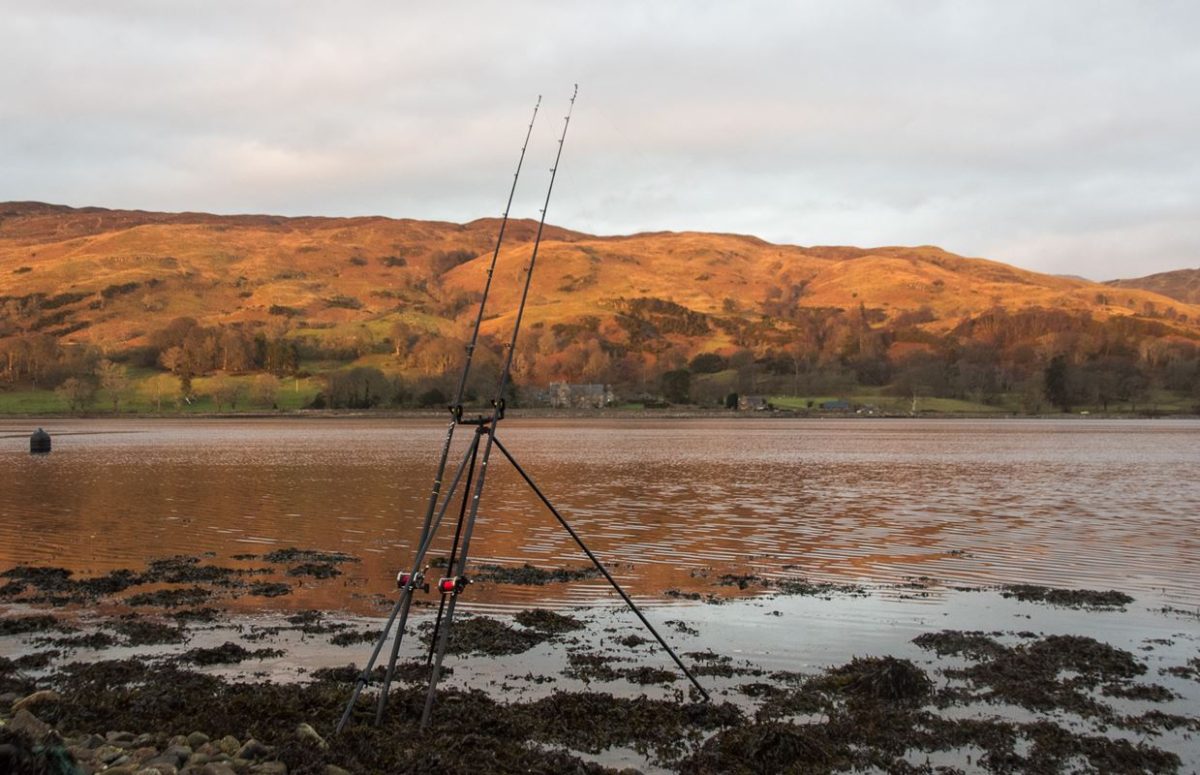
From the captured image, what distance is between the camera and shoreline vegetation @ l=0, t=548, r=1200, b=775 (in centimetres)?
725

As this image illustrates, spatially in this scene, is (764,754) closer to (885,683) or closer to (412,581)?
(885,683)

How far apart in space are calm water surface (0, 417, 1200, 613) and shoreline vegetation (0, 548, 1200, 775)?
114 inches

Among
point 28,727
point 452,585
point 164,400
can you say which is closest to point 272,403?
point 164,400

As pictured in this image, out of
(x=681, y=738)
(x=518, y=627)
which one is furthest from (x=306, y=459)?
(x=681, y=738)

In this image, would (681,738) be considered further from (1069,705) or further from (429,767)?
(1069,705)

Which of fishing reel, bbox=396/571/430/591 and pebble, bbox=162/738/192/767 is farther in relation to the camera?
fishing reel, bbox=396/571/430/591

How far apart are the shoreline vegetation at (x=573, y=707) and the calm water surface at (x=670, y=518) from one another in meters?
2.89

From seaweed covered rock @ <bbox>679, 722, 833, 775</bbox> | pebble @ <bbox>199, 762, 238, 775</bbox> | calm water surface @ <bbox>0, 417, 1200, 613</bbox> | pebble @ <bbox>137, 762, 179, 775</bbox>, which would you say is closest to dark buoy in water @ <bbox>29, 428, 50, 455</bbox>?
calm water surface @ <bbox>0, 417, 1200, 613</bbox>

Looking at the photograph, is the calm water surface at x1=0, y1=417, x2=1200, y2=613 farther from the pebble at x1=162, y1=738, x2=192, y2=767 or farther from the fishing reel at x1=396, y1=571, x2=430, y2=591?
the pebble at x1=162, y1=738, x2=192, y2=767

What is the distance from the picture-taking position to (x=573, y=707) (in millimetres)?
8680

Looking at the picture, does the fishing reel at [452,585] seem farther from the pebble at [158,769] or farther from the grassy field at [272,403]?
the grassy field at [272,403]

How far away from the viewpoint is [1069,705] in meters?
9.03

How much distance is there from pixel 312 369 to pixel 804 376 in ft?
320

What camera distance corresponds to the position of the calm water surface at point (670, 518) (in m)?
17.2
